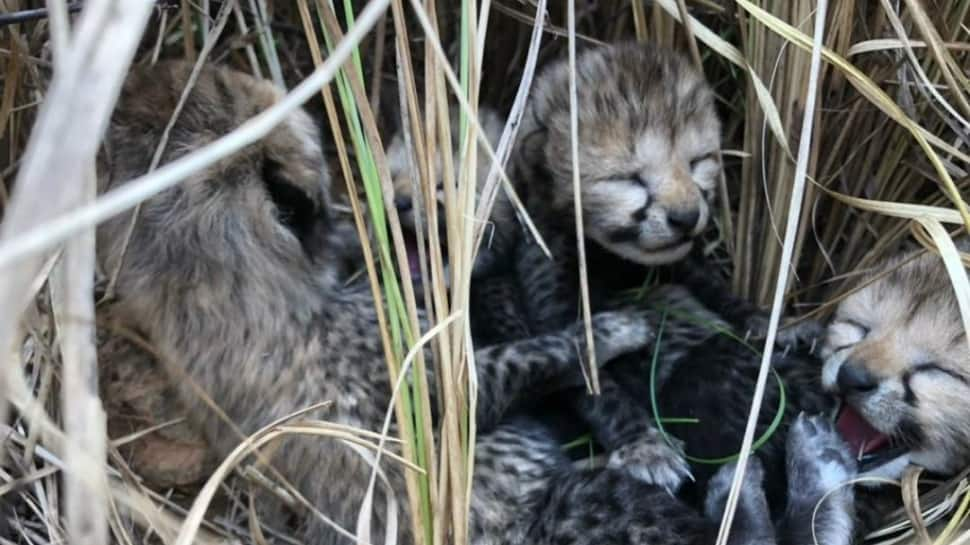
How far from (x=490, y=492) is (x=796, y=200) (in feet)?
2.50

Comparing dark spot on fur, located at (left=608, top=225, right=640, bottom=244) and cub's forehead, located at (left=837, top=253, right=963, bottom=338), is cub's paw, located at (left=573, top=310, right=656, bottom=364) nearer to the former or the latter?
dark spot on fur, located at (left=608, top=225, right=640, bottom=244)

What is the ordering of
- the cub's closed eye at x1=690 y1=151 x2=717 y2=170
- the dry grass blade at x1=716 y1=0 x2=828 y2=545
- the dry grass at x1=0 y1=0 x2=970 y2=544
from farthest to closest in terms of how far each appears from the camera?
the cub's closed eye at x1=690 y1=151 x2=717 y2=170 → the dry grass blade at x1=716 y1=0 x2=828 y2=545 → the dry grass at x1=0 y1=0 x2=970 y2=544

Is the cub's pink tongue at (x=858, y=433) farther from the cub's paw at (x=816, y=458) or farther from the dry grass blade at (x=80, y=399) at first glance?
the dry grass blade at (x=80, y=399)

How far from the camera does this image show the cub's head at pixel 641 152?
2238 millimetres

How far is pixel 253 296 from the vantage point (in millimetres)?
2010

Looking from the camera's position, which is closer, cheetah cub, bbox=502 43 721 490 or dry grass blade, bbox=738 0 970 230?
dry grass blade, bbox=738 0 970 230

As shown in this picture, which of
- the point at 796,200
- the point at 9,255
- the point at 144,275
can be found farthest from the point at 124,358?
the point at 9,255

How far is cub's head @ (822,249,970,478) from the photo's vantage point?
6.40ft

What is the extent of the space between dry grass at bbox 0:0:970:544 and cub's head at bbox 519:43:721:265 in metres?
0.12

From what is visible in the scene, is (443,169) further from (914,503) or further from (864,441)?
(864,441)

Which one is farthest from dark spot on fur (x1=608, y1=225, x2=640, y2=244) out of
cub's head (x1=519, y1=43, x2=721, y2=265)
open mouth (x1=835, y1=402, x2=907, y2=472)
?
open mouth (x1=835, y1=402, x2=907, y2=472)

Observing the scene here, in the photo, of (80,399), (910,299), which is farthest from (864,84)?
(80,399)

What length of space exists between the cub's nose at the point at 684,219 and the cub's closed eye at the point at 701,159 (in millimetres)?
165

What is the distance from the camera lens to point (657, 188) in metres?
2.23
